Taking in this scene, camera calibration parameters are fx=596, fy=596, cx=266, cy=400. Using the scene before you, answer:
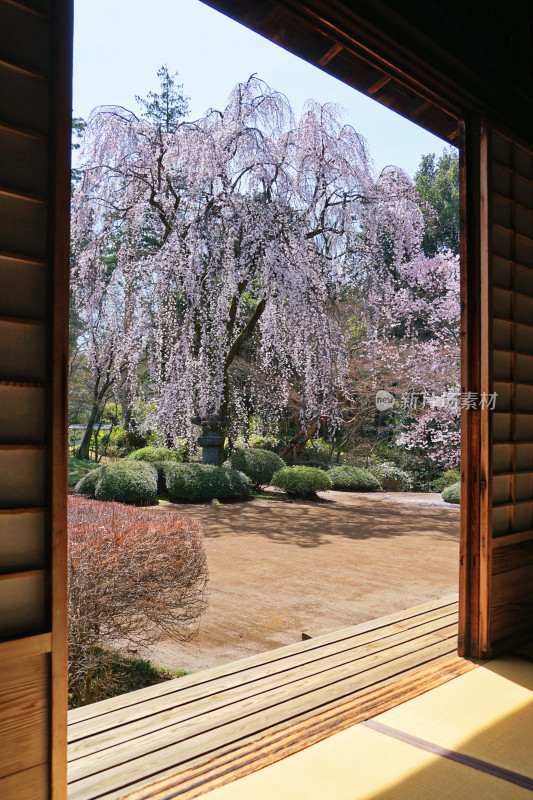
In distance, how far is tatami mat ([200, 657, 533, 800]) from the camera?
120 centimetres

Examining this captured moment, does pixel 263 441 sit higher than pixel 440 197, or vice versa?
pixel 440 197

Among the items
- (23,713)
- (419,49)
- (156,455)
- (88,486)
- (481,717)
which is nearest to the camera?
(23,713)

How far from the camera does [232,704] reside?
163cm

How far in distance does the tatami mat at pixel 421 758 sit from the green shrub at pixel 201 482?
528 centimetres

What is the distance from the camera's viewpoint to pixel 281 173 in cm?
653

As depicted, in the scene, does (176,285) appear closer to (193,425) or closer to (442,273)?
(193,425)

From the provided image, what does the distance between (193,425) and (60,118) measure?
6166mm

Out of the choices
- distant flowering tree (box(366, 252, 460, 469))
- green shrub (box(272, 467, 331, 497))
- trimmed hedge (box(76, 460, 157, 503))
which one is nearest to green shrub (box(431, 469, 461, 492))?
distant flowering tree (box(366, 252, 460, 469))

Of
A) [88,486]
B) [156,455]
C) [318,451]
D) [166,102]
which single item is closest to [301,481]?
[156,455]

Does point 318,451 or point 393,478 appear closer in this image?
point 393,478

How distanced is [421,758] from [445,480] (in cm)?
806

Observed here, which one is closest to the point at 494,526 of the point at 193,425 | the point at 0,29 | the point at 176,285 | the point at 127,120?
the point at 0,29

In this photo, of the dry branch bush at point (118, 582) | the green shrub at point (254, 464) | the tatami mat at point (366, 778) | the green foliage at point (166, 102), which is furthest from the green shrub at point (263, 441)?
the tatami mat at point (366, 778)

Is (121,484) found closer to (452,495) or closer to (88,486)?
(88,486)
